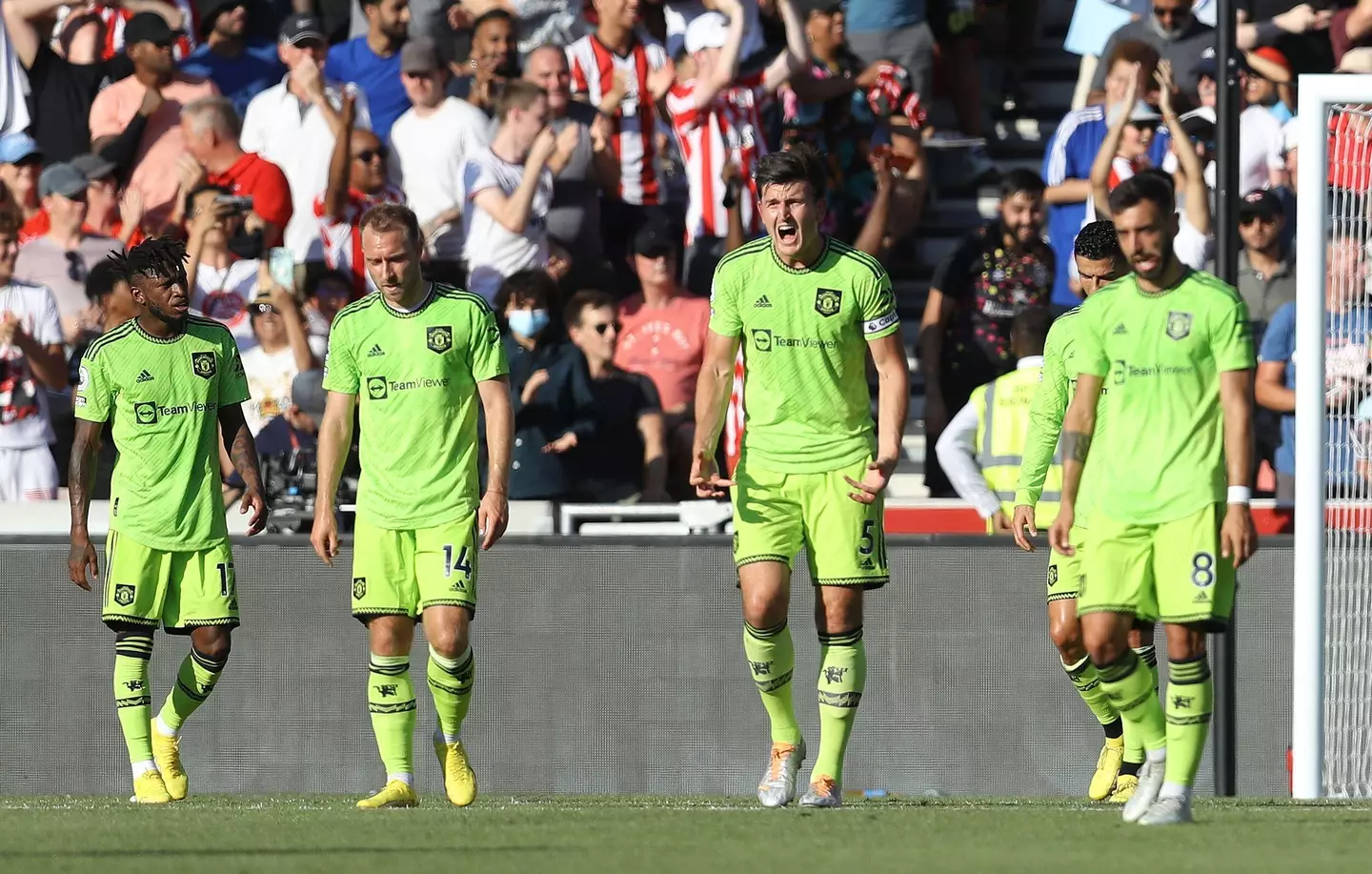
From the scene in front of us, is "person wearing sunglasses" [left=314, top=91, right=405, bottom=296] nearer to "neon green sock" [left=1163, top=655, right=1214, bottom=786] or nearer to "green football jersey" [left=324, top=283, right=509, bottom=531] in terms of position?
"green football jersey" [left=324, top=283, right=509, bottom=531]

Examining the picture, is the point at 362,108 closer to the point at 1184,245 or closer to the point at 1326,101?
the point at 1184,245

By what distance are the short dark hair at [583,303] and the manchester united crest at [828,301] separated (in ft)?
13.0

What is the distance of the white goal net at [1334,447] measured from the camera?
9344mm

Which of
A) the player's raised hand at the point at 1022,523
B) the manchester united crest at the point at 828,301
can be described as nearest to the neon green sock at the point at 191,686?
the manchester united crest at the point at 828,301

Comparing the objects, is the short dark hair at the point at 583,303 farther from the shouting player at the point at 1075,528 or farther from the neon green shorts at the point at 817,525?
the neon green shorts at the point at 817,525

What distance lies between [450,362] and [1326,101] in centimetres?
375

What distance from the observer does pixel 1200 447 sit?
715 centimetres

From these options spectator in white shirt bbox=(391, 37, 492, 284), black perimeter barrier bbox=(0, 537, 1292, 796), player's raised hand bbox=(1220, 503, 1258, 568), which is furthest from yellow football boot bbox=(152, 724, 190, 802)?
spectator in white shirt bbox=(391, 37, 492, 284)

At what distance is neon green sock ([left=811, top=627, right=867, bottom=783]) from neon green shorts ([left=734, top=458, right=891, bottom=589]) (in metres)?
0.22

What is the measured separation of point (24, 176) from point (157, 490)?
540 cm

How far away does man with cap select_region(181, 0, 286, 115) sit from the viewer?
14383mm

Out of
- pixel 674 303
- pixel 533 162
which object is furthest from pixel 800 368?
pixel 533 162

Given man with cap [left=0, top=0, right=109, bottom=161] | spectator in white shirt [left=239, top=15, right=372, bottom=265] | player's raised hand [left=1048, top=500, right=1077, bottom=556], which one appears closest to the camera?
player's raised hand [left=1048, top=500, right=1077, bottom=556]

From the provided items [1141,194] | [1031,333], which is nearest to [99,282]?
[1031,333]
